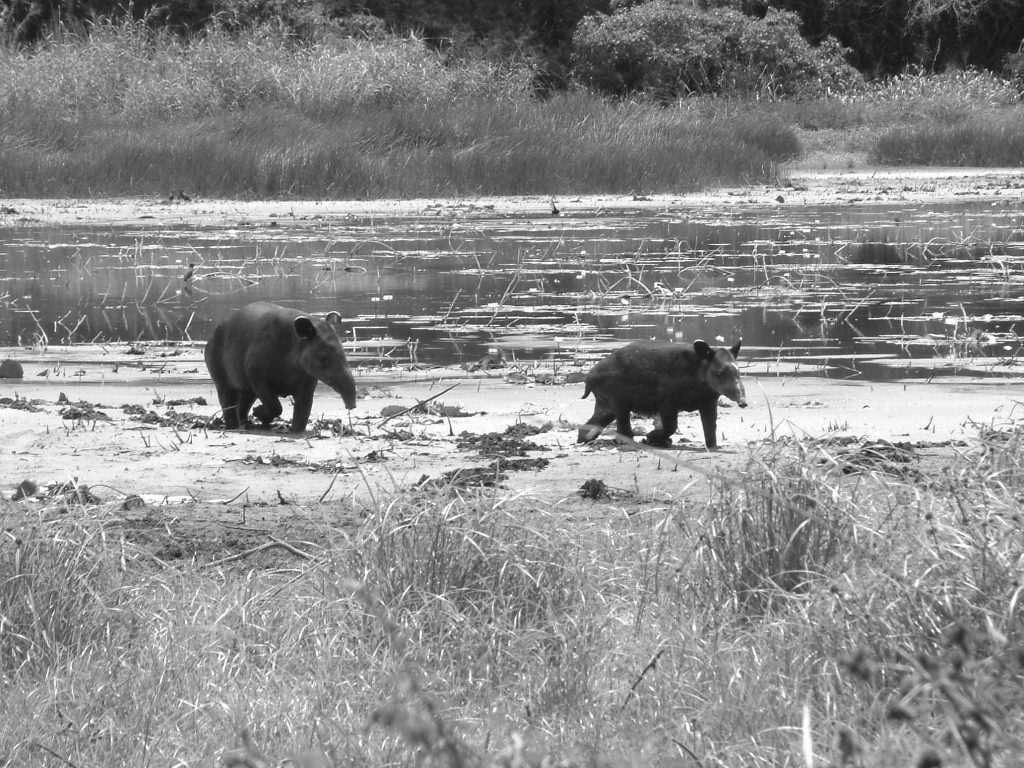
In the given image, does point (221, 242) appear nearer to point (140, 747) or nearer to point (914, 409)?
point (914, 409)

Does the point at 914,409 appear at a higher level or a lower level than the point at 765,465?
lower

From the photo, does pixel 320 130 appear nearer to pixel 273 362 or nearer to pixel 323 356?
pixel 273 362

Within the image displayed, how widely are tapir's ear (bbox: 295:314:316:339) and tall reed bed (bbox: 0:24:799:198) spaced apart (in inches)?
558

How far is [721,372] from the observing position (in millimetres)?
6941

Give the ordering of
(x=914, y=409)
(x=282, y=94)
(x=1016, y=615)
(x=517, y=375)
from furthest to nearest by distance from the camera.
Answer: (x=282, y=94) → (x=517, y=375) → (x=914, y=409) → (x=1016, y=615)

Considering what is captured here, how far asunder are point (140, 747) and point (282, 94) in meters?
22.6

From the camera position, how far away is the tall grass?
133 inches

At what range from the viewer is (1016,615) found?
3512 millimetres

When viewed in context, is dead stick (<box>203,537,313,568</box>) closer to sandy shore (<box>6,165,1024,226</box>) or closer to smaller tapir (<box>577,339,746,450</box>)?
smaller tapir (<box>577,339,746,450</box>)

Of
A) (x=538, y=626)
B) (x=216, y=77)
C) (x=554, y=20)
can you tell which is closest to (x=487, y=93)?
(x=216, y=77)

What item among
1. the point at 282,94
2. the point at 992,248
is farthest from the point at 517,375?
the point at 282,94

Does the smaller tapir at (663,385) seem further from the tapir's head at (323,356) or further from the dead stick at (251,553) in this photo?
the dead stick at (251,553)

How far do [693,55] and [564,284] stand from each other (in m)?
18.9

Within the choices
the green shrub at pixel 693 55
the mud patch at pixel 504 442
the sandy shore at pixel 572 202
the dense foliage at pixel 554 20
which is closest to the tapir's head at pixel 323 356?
the mud patch at pixel 504 442
